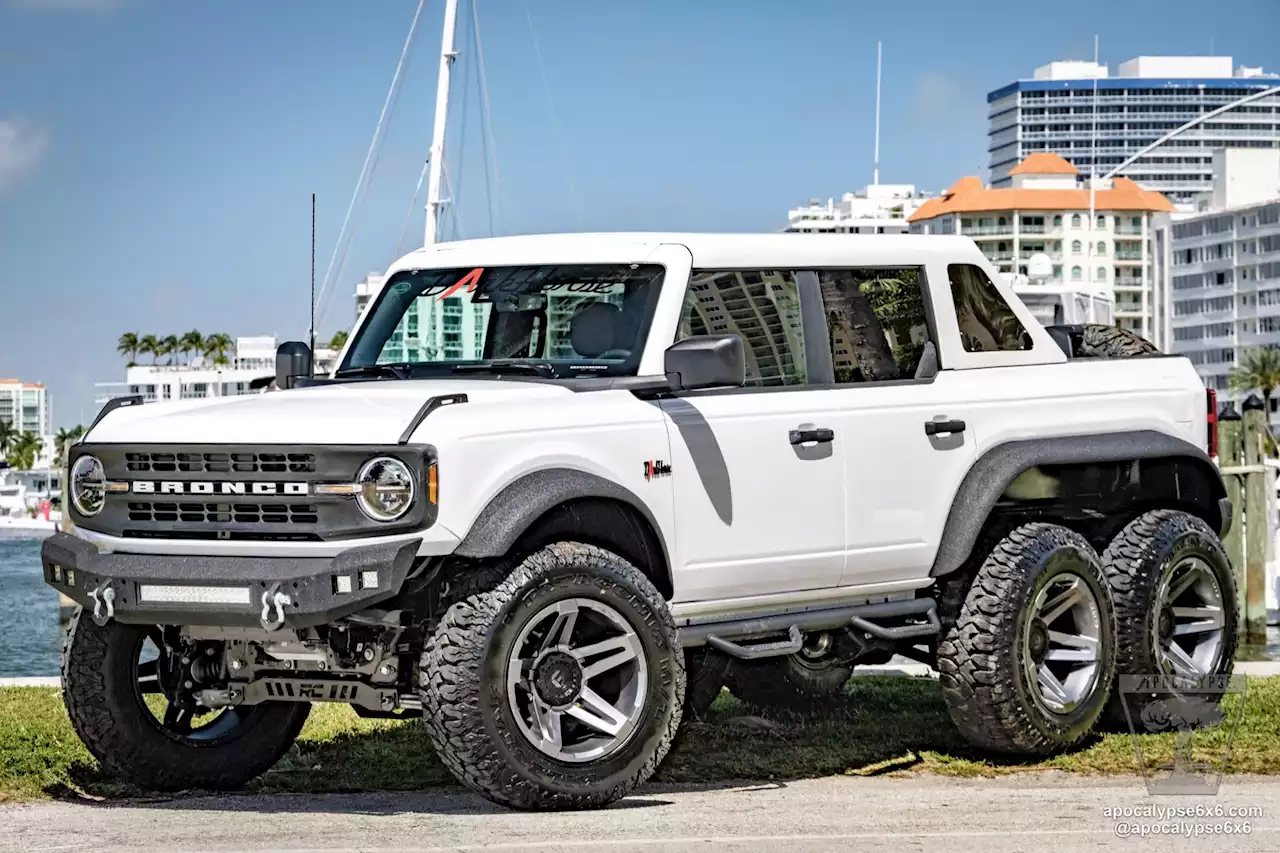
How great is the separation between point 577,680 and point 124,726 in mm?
1867

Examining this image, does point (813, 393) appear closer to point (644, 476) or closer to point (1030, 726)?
point (644, 476)

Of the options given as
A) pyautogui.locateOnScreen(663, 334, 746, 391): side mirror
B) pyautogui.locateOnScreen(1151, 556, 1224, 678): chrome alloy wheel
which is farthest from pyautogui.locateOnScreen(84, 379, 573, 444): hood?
pyautogui.locateOnScreen(1151, 556, 1224, 678): chrome alloy wheel

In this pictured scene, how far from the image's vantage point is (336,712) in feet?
38.2

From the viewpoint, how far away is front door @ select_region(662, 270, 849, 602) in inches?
338

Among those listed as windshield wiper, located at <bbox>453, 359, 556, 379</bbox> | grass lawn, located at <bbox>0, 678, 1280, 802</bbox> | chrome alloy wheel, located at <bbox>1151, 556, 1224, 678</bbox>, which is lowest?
grass lawn, located at <bbox>0, 678, 1280, 802</bbox>

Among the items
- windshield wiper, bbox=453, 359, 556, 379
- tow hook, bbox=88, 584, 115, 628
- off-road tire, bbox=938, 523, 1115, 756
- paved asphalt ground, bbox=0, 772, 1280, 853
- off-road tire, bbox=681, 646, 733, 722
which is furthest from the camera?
off-road tire, bbox=681, 646, 733, 722

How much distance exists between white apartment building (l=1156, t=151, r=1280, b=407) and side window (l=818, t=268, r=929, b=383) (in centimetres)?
17162

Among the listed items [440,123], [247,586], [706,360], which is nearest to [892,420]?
[706,360]

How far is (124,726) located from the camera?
8.58 m

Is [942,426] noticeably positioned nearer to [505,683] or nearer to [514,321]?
[514,321]

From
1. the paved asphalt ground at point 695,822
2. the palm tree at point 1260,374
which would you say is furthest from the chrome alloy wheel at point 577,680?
the palm tree at point 1260,374

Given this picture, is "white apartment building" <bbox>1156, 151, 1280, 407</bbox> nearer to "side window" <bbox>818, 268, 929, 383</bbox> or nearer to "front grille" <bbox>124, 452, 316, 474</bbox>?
"side window" <bbox>818, 268, 929, 383</bbox>

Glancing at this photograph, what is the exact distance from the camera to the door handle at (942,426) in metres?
9.46

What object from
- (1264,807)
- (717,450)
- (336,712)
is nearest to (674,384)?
(717,450)
